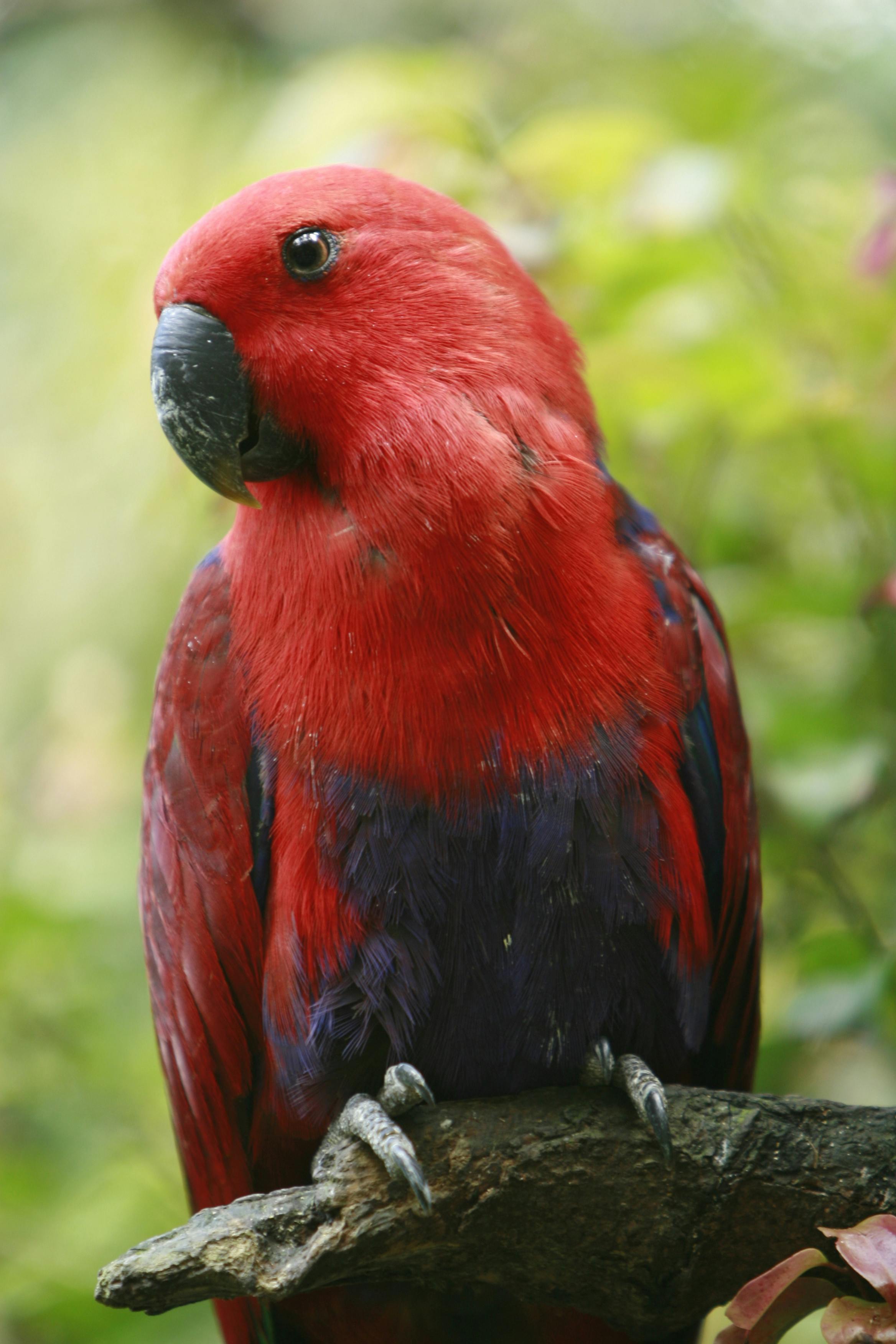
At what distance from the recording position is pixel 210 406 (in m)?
1.55

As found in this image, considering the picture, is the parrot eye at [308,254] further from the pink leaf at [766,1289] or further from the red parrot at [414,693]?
the pink leaf at [766,1289]

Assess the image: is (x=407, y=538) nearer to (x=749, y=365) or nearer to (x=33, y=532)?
(x=749, y=365)

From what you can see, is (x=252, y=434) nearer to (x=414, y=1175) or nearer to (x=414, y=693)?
(x=414, y=693)

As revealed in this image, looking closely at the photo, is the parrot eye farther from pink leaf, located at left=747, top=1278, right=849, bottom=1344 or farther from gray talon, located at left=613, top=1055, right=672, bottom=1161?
pink leaf, located at left=747, top=1278, right=849, bottom=1344

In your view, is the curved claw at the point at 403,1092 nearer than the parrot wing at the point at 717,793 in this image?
Yes

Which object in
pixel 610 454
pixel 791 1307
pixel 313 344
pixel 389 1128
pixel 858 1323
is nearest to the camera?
pixel 858 1323

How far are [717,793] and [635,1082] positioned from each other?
47 centimetres

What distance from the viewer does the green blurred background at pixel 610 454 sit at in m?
2.22

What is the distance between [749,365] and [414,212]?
2.48 ft

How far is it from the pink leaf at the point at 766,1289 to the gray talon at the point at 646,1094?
247 mm

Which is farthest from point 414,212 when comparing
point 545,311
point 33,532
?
point 33,532

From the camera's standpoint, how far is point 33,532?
150 inches

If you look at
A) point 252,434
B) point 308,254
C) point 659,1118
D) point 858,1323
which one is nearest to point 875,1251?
point 858,1323

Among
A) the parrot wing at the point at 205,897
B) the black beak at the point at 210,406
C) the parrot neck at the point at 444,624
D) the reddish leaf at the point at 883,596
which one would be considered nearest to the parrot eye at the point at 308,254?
the black beak at the point at 210,406
